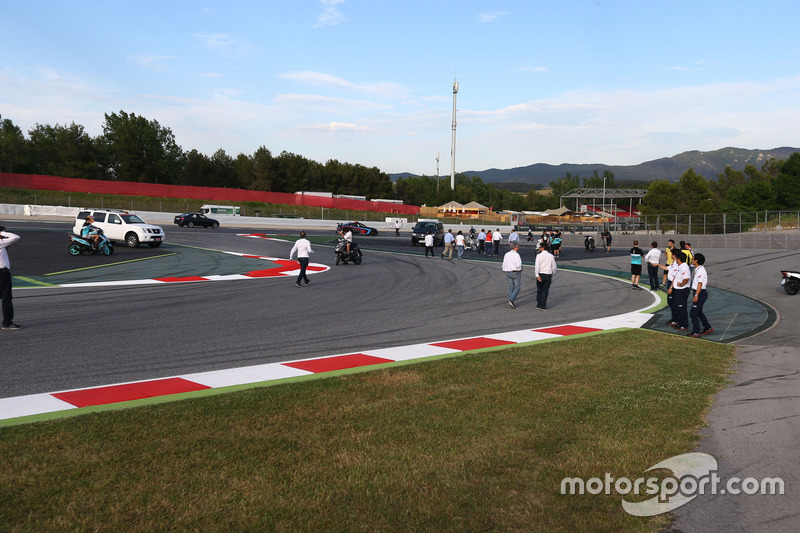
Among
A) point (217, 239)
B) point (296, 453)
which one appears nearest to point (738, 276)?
point (296, 453)

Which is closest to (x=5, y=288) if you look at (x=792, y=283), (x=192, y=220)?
(x=792, y=283)

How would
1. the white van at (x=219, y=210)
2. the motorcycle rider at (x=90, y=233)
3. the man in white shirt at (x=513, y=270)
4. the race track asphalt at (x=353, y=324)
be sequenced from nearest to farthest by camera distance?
the race track asphalt at (x=353, y=324)
the man in white shirt at (x=513, y=270)
the motorcycle rider at (x=90, y=233)
the white van at (x=219, y=210)

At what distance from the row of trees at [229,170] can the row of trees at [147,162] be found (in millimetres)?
125

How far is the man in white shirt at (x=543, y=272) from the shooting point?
1462 cm

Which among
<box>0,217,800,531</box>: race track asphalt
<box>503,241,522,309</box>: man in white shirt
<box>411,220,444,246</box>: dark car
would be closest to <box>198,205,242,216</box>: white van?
<box>411,220,444,246</box>: dark car

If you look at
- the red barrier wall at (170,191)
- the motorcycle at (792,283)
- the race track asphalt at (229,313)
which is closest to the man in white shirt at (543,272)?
the race track asphalt at (229,313)

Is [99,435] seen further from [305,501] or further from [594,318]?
[594,318]

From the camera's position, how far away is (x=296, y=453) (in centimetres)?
500

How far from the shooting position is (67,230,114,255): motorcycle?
24.4 meters

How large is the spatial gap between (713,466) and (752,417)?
5.76 ft

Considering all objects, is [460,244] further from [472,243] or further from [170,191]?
[170,191]

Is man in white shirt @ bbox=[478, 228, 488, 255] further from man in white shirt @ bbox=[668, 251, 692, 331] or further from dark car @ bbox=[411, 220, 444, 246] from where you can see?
man in white shirt @ bbox=[668, 251, 692, 331]

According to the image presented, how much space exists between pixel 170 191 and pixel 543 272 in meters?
54.5

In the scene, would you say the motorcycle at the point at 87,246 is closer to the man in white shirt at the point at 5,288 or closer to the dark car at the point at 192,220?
the man in white shirt at the point at 5,288
